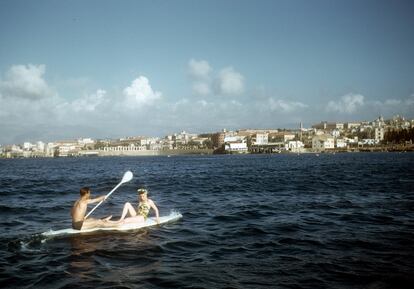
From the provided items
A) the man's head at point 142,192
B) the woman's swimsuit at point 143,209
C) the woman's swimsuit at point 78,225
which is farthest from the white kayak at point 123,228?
the man's head at point 142,192

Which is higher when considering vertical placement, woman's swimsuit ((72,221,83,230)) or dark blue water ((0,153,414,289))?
woman's swimsuit ((72,221,83,230))

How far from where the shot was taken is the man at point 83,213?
551 inches

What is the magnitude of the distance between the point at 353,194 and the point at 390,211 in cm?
806

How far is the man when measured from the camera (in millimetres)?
14000

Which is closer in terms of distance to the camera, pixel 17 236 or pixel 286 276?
pixel 286 276

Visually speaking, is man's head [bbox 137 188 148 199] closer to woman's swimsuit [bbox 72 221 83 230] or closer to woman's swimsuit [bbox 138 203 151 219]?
woman's swimsuit [bbox 138 203 151 219]

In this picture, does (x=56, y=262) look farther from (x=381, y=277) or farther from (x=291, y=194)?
(x=291, y=194)

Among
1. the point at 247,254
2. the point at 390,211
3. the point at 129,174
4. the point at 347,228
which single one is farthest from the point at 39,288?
the point at 390,211

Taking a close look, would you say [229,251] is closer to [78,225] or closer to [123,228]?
[123,228]

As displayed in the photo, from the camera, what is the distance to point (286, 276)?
9734 mm

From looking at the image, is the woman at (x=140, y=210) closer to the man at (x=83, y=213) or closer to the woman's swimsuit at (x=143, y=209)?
the woman's swimsuit at (x=143, y=209)

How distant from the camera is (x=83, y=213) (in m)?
14.5

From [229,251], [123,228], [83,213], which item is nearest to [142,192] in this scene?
[123,228]

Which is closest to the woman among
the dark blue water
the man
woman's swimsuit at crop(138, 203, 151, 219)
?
woman's swimsuit at crop(138, 203, 151, 219)
